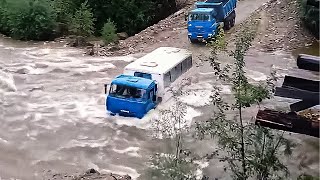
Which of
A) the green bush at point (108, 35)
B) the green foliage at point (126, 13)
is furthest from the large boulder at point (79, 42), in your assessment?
the green foliage at point (126, 13)

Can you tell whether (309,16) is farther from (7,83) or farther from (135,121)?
(7,83)

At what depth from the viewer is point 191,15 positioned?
24156 millimetres

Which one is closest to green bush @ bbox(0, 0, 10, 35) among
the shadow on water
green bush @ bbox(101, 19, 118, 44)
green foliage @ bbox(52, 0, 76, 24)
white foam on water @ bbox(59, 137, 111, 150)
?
green foliage @ bbox(52, 0, 76, 24)

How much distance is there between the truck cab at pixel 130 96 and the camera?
1691 centimetres

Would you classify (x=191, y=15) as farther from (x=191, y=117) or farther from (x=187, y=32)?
(x=191, y=117)

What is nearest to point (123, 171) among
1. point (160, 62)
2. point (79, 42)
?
point (160, 62)

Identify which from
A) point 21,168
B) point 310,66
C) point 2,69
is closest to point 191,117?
point 21,168

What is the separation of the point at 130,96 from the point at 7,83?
21.6ft

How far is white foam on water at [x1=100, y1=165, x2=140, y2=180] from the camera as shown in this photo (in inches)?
559

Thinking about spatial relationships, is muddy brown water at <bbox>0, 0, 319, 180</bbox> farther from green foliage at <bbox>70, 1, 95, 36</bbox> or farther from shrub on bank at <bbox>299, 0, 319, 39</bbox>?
shrub on bank at <bbox>299, 0, 319, 39</bbox>

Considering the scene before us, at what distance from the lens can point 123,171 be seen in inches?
569

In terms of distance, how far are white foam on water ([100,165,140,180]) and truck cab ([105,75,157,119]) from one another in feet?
9.15

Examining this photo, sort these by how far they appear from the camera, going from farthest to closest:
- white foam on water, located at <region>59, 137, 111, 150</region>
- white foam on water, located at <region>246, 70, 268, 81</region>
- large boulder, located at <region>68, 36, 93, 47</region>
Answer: large boulder, located at <region>68, 36, 93, 47</region>
white foam on water, located at <region>246, 70, 268, 81</region>
white foam on water, located at <region>59, 137, 111, 150</region>

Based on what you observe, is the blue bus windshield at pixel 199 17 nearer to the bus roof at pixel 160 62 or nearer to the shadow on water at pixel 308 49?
the bus roof at pixel 160 62
